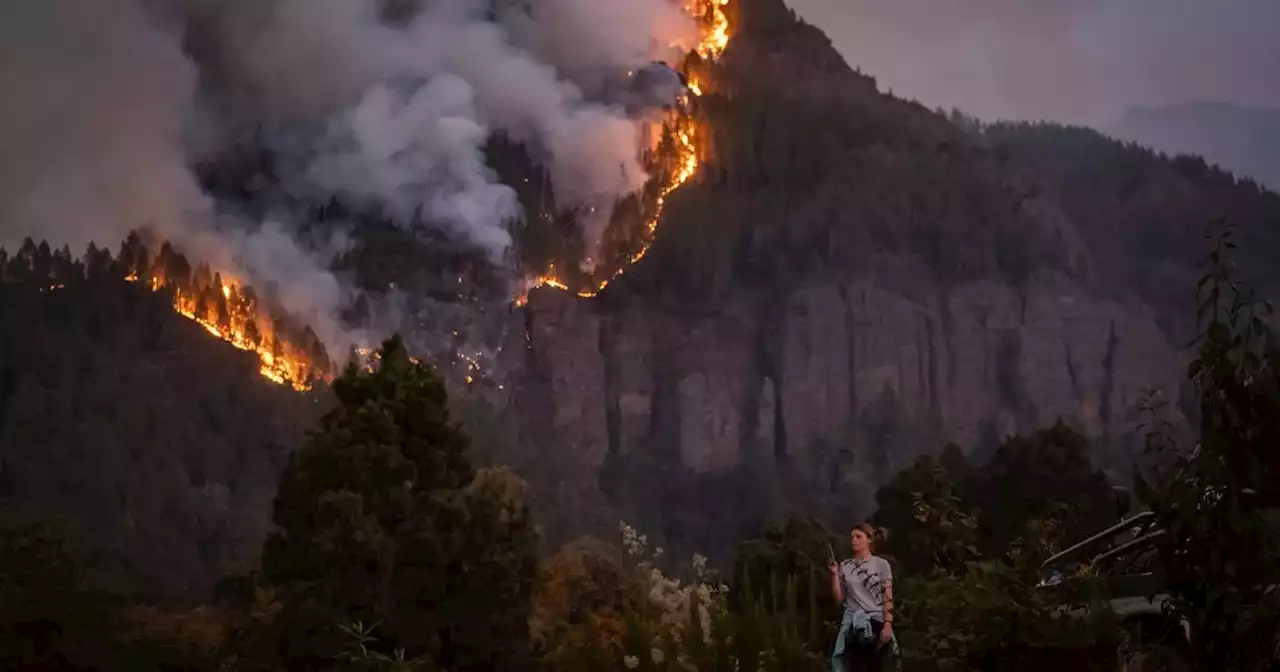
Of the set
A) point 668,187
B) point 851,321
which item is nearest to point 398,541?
point 851,321

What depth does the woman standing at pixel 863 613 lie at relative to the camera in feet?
21.1

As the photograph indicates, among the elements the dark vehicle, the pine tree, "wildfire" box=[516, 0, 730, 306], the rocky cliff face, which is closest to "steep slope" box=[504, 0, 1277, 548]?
the rocky cliff face

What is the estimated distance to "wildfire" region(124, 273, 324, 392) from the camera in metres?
60.7

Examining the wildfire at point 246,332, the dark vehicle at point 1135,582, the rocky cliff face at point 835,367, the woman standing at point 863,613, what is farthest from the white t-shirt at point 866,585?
the rocky cliff face at point 835,367

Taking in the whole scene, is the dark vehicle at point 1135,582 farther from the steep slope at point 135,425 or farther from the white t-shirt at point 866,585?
the steep slope at point 135,425

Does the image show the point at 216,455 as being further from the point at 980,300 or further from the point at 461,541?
the point at 980,300

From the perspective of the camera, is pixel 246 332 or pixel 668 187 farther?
pixel 668 187

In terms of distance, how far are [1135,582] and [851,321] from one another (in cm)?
6275

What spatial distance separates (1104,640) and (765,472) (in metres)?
60.9

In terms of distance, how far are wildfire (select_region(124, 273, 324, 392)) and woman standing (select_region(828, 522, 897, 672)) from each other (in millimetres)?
58071

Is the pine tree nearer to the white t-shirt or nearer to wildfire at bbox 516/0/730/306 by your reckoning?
the white t-shirt

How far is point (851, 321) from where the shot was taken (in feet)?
227

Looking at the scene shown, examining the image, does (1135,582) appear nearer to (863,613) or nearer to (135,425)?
(863,613)

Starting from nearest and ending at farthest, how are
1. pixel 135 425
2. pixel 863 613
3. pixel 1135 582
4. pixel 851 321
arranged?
pixel 863 613
pixel 1135 582
pixel 135 425
pixel 851 321
